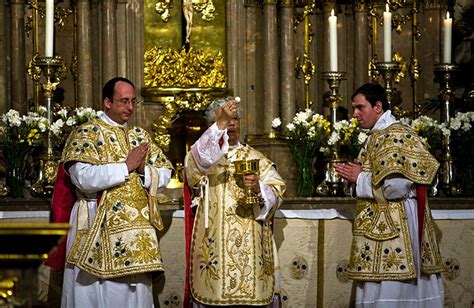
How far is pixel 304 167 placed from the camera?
34.8 feet

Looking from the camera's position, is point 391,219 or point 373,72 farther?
point 373,72

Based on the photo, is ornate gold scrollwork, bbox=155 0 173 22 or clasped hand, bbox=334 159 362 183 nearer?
clasped hand, bbox=334 159 362 183

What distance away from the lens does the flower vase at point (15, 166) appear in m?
10.1

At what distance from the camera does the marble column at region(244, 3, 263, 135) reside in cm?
1145

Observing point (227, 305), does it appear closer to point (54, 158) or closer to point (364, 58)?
point (54, 158)

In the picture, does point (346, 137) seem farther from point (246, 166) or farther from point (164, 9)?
point (246, 166)

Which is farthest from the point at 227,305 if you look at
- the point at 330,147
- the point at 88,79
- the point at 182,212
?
the point at 88,79

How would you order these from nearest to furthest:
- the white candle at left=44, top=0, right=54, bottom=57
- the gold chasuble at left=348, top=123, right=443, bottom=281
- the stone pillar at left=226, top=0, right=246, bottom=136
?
the gold chasuble at left=348, top=123, right=443, bottom=281 → the white candle at left=44, top=0, right=54, bottom=57 → the stone pillar at left=226, top=0, right=246, bottom=136

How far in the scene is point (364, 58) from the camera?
1164 centimetres

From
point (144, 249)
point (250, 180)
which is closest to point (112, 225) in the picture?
point (144, 249)

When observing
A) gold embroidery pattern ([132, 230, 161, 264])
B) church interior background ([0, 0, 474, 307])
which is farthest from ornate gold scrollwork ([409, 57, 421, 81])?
gold embroidery pattern ([132, 230, 161, 264])

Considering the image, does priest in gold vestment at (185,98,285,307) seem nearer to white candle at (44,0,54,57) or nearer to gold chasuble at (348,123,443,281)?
gold chasuble at (348,123,443,281)

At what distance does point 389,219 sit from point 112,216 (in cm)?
174

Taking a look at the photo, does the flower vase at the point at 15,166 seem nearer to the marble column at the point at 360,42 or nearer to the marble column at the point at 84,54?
the marble column at the point at 84,54
